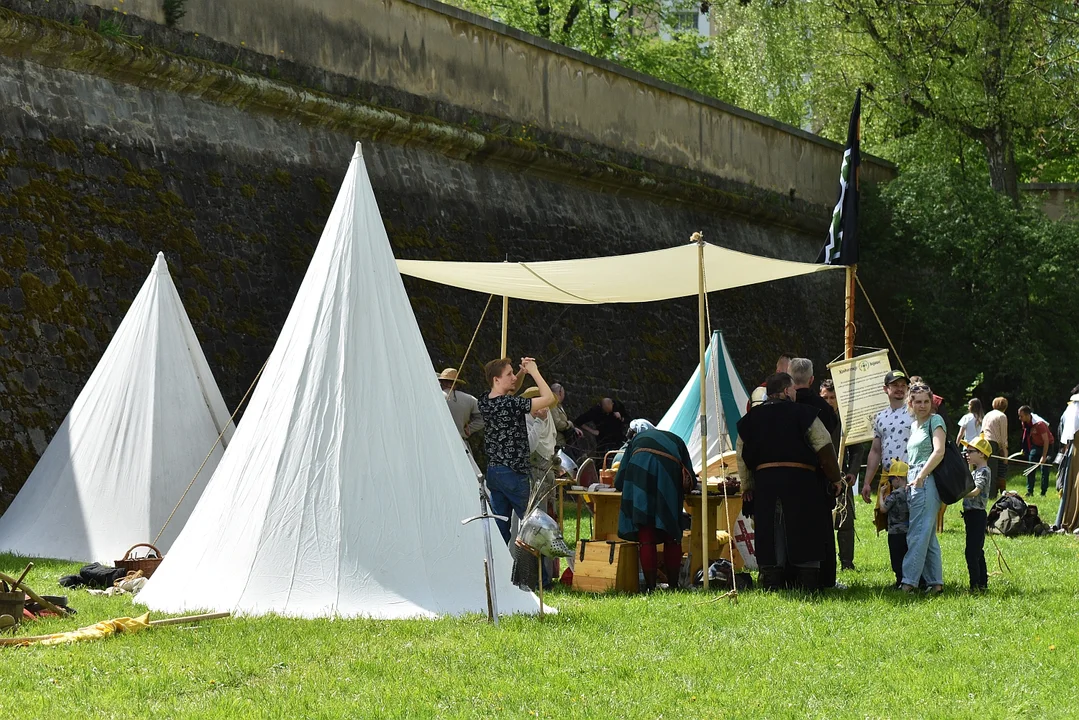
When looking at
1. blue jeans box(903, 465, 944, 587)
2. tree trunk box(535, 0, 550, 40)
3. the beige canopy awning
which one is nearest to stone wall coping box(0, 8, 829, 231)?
the beige canopy awning

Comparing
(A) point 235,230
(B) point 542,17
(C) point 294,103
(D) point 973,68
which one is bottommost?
(A) point 235,230

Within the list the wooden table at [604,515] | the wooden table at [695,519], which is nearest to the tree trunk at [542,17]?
the wooden table at [695,519]

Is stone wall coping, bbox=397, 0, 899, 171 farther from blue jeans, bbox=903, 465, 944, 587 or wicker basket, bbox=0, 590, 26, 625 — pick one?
wicker basket, bbox=0, 590, 26, 625

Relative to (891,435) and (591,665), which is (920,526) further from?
(591,665)

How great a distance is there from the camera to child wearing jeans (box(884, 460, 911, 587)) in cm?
860

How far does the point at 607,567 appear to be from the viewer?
887 centimetres

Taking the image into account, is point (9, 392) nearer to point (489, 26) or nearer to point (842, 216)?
point (842, 216)

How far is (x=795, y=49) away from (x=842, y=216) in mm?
16901

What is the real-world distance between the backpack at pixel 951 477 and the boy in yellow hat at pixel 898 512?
225mm

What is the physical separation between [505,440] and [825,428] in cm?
214

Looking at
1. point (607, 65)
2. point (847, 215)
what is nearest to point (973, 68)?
point (607, 65)

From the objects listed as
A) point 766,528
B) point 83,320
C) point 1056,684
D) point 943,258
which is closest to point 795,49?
point 943,258

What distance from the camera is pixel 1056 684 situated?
5.70 metres

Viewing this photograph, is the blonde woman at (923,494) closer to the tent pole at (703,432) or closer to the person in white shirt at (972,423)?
the tent pole at (703,432)
